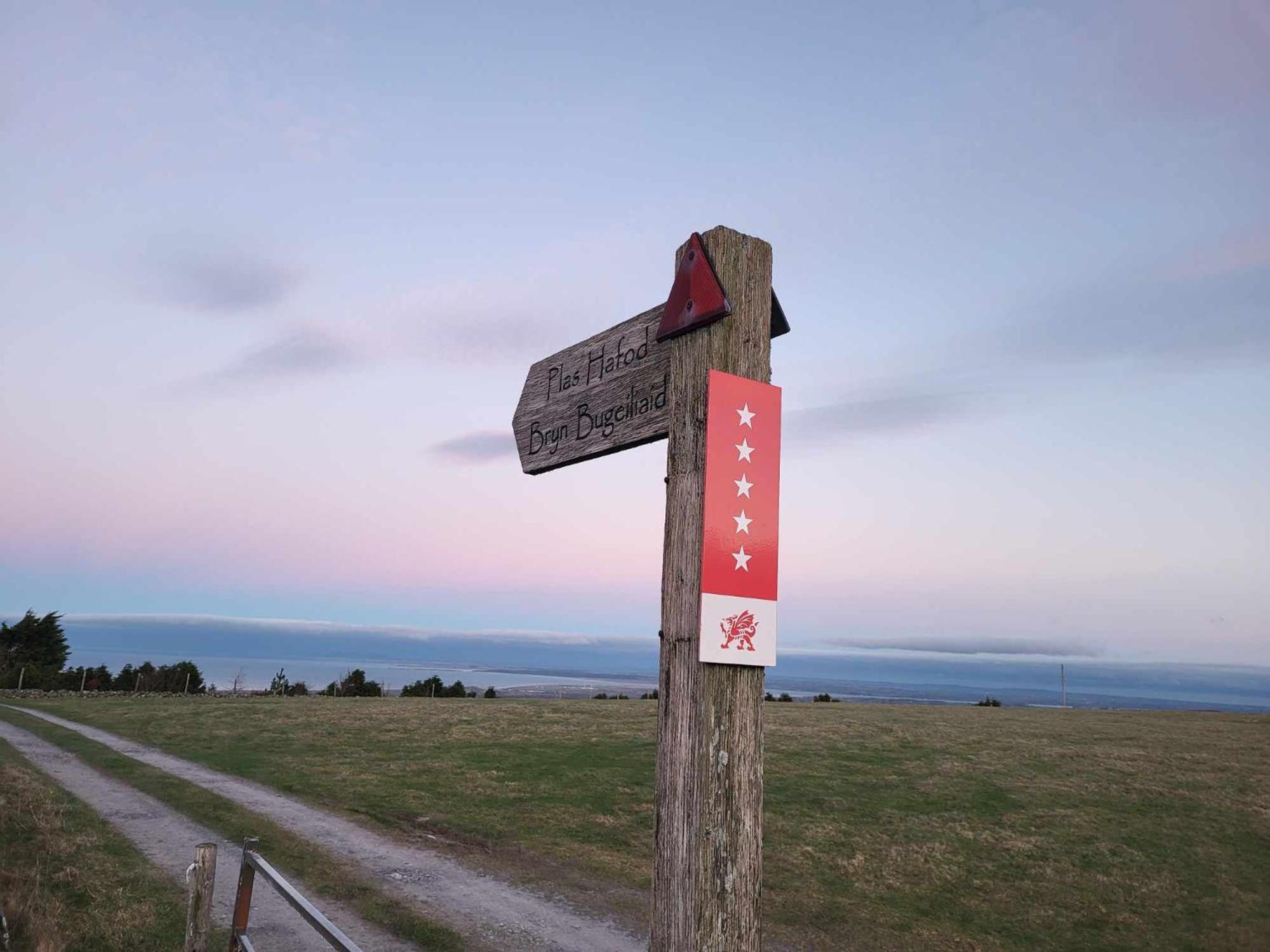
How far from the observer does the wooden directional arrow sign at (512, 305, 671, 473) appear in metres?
3.54

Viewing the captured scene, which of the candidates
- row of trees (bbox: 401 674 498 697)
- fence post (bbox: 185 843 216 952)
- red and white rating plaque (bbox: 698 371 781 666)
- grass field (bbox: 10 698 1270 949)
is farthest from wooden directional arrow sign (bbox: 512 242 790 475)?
row of trees (bbox: 401 674 498 697)

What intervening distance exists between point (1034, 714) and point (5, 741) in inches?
1574

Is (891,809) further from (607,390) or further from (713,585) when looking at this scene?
(713,585)

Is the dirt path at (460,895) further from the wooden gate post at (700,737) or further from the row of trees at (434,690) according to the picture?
the row of trees at (434,690)

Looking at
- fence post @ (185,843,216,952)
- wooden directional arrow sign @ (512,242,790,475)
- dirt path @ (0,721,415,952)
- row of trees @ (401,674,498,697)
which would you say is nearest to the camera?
wooden directional arrow sign @ (512,242,790,475)

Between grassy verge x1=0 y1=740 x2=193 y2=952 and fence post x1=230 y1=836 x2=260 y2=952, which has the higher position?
fence post x1=230 y1=836 x2=260 y2=952

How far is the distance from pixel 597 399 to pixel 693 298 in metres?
0.85

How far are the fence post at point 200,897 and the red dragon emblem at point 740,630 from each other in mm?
4959

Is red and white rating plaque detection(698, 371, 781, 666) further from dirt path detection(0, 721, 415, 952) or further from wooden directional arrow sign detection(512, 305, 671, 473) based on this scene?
dirt path detection(0, 721, 415, 952)

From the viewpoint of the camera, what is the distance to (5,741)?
2167 centimetres

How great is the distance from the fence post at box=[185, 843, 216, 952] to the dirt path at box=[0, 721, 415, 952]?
10.1 ft

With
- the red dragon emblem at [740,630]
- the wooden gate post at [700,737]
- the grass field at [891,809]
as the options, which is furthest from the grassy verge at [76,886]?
the red dragon emblem at [740,630]

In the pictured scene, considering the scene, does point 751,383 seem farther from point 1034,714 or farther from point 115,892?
point 1034,714

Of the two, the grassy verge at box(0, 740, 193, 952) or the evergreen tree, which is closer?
the grassy verge at box(0, 740, 193, 952)
